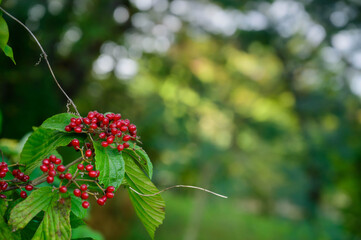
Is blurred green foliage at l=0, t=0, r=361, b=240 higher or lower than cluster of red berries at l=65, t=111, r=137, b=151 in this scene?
higher

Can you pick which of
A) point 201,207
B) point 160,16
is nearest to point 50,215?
point 160,16

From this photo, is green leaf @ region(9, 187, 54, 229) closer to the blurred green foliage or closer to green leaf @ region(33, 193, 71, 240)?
green leaf @ region(33, 193, 71, 240)

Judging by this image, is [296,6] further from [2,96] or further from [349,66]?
[2,96]

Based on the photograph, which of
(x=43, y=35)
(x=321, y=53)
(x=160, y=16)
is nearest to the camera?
(x=43, y=35)

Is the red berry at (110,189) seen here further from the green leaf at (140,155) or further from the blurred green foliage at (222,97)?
the blurred green foliage at (222,97)

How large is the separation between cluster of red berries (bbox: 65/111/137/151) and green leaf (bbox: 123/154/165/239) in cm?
5

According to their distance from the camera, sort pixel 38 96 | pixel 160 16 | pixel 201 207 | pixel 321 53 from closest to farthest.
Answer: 1. pixel 38 96
2. pixel 160 16
3. pixel 201 207
4. pixel 321 53

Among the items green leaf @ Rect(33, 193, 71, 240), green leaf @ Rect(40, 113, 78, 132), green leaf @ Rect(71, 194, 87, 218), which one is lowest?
green leaf @ Rect(33, 193, 71, 240)

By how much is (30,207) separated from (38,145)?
0.12 meters

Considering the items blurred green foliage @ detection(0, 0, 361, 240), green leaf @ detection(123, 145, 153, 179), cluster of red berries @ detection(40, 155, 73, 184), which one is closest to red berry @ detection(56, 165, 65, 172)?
cluster of red berries @ detection(40, 155, 73, 184)

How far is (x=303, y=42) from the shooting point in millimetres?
8930

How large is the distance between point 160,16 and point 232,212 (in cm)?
819

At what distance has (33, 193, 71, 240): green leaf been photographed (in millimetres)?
585

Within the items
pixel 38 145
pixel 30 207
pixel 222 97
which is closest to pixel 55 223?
pixel 30 207
